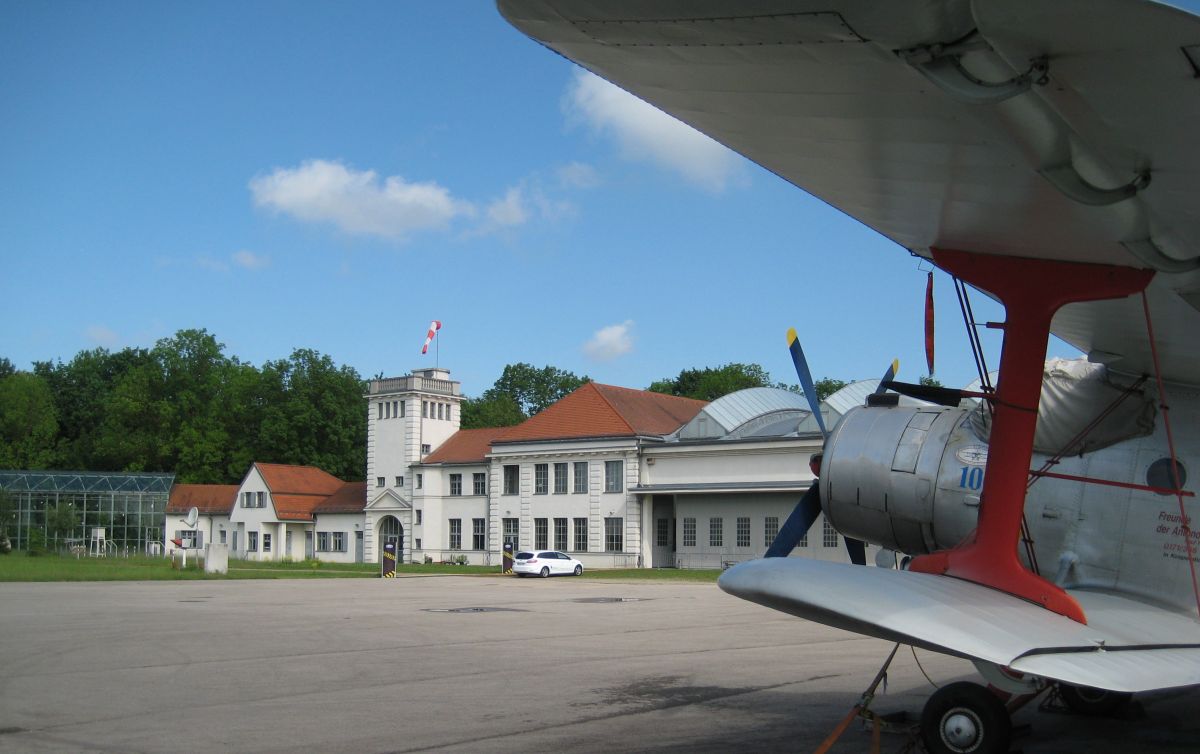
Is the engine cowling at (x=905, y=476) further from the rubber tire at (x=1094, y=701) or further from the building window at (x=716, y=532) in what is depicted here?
the building window at (x=716, y=532)

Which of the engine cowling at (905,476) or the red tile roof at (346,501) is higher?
the engine cowling at (905,476)

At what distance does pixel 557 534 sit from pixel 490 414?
48892 mm

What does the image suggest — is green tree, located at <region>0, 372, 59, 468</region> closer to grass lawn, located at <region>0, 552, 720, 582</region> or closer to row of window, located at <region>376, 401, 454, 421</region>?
row of window, located at <region>376, 401, 454, 421</region>

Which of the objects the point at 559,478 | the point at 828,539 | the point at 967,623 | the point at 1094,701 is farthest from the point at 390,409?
the point at 967,623

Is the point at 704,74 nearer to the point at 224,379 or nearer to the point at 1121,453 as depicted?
the point at 1121,453

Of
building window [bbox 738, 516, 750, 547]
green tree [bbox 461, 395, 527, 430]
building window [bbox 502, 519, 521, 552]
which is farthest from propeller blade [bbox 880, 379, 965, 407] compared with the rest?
green tree [bbox 461, 395, 527, 430]

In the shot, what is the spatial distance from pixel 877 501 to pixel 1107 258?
360 cm

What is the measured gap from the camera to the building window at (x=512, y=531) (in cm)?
6781

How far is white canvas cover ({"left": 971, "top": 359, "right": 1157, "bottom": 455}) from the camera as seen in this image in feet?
27.6

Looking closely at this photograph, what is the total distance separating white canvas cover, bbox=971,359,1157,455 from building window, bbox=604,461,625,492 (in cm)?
5426

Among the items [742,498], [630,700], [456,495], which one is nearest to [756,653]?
[630,700]

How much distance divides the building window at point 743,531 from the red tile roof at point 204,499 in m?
46.5

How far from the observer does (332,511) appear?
266ft

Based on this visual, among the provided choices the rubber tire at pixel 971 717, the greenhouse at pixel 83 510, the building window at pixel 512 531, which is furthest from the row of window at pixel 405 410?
the rubber tire at pixel 971 717
